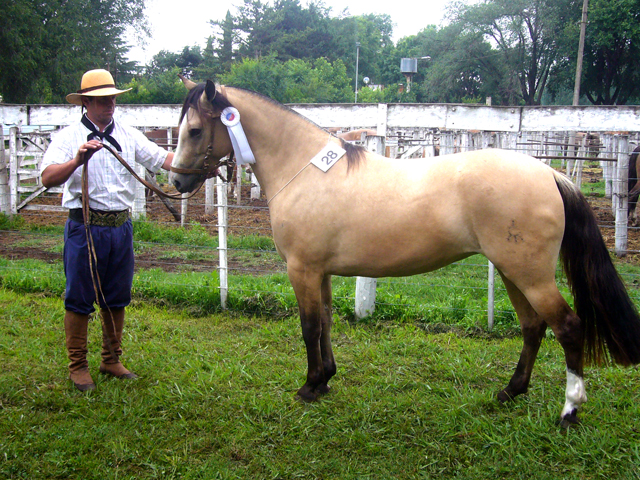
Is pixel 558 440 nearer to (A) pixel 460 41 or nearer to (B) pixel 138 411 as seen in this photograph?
(B) pixel 138 411

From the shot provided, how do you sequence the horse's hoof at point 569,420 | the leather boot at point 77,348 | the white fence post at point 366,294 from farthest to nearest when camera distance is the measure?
the white fence post at point 366,294
the leather boot at point 77,348
the horse's hoof at point 569,420

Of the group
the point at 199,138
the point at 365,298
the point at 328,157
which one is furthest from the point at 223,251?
the point at 328,157

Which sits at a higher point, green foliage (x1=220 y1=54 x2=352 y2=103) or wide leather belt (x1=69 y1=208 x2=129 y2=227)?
green foliage (x1=220 y1=54 x2=352 y2=103)

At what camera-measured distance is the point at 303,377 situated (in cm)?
385

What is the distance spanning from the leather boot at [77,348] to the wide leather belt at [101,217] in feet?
2.23

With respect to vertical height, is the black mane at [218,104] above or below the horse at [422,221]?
above

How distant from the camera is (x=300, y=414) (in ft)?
11.0

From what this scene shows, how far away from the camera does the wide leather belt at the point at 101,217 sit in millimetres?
3549

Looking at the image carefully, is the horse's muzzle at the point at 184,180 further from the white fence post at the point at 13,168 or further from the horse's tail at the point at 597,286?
the white fence post at the point at 13,168

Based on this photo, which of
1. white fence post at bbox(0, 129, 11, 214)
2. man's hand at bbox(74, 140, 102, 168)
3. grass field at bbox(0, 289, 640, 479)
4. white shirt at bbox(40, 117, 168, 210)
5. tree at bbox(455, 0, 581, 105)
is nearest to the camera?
grass field at bbox(0, 289, 640, 479)

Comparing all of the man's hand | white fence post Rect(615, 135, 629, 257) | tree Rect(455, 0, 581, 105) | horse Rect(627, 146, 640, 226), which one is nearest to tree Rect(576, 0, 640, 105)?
tree Rect(455, 0, 581, 105)

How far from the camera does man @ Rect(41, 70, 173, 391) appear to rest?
11.3ft

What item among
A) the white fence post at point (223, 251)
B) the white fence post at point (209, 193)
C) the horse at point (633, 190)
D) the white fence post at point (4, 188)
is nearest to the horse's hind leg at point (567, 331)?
the white fence post at point (223, 251)

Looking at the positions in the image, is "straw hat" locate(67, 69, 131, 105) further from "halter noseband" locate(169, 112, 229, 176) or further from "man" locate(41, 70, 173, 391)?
"halter noseband" locate(169, 112, 229, 176)
